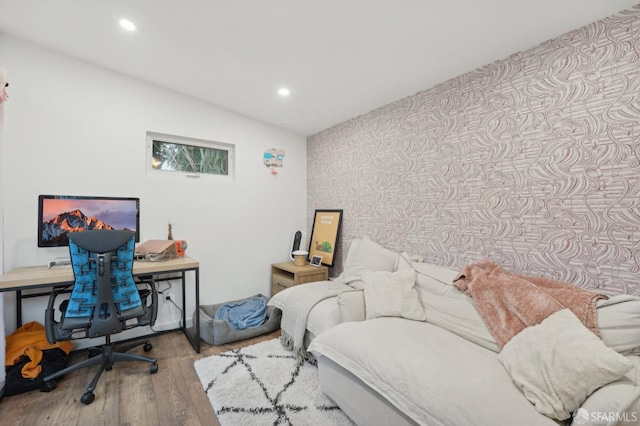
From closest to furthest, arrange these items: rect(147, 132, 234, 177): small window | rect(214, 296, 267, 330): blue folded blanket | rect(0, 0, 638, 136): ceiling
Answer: rect(0, 0, 638, 136): ceiling
rect(214, 296, 267, 330): blue folded blanket
rect(147, 132, 234, 177): small window

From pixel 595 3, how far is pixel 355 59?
1.38m

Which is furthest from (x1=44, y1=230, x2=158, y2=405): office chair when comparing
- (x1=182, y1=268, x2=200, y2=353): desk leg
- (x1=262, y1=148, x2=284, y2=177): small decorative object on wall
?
(x1=262, y1=148, x2=284, y2=177): small decorative object on wall

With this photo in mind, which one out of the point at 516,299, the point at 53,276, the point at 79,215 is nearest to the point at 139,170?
the point at 79,215

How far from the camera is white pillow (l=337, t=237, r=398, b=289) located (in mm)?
2508

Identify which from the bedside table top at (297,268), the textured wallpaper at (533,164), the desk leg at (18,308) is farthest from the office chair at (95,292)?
the textured wallpaper at (533,164)

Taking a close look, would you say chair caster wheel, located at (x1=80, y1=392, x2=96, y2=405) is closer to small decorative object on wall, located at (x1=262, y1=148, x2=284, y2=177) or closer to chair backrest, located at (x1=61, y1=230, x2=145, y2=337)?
chair backrest, located at (x1=61, y1=230, x2=145, y2=337)

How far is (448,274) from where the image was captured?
6.68ft

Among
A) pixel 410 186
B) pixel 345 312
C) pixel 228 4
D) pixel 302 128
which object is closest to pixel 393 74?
pixel 410 186

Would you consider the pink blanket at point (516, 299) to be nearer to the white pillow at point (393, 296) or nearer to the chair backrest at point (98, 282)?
the white pillow at point (393, 296)

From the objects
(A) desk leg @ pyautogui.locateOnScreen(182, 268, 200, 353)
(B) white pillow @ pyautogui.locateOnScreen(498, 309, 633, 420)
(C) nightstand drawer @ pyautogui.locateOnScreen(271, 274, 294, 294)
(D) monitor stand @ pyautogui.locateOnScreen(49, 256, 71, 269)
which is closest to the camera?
(B) white pillow @ pyautogui.locateOnScreen(498, 309, 633, 420)

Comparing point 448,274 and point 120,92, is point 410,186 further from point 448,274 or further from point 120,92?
point 120,92

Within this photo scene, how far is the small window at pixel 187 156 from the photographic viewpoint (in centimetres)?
290

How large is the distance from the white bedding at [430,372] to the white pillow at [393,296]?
0.12m

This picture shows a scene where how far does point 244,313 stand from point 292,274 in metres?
0.70
